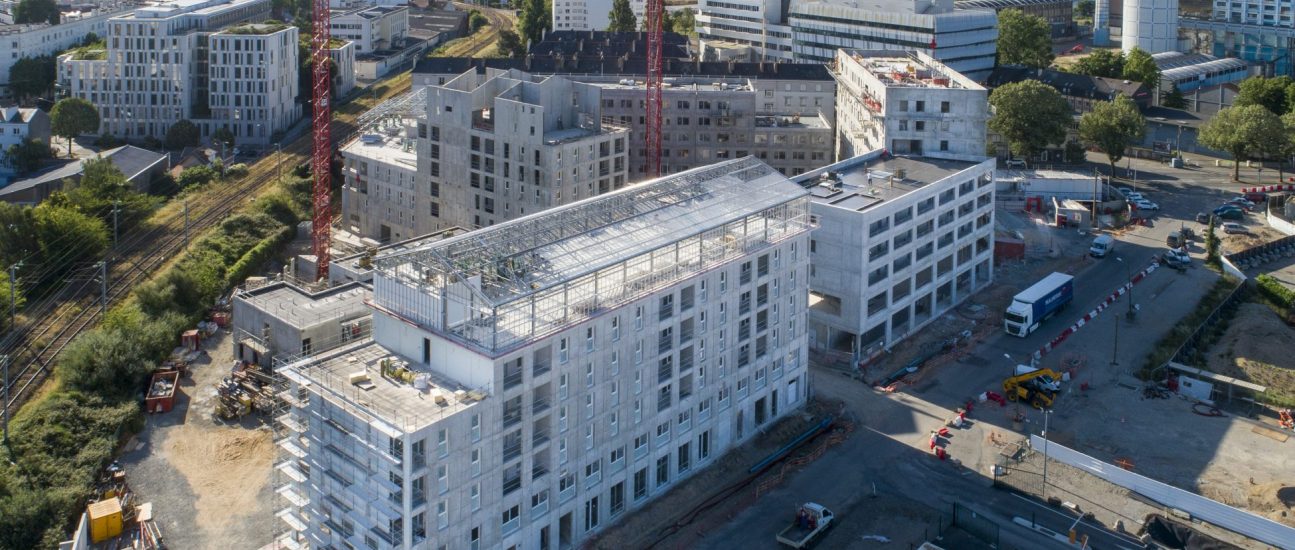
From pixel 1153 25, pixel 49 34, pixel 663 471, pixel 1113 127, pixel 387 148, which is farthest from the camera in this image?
pixel 1153 25

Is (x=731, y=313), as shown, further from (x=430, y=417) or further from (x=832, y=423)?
(x=430, y=417)

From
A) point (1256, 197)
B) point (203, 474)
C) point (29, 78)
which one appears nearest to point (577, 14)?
point (29, 78)

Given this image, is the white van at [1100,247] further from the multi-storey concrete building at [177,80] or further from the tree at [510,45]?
the tree at [510,45]

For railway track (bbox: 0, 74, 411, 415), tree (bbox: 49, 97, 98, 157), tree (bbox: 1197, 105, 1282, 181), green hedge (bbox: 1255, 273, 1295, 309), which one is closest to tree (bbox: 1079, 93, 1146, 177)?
tree (bbox: 1197, 105, 1282, 181)

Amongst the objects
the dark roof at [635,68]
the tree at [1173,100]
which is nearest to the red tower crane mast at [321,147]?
the dark roof at [635,68]

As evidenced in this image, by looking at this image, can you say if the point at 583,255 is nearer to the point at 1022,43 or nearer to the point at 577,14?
the point at 1022,43

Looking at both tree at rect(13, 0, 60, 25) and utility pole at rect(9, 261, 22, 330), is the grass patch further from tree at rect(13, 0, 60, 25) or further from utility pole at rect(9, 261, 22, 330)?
tree at rect(13, 0, 60, 25)
